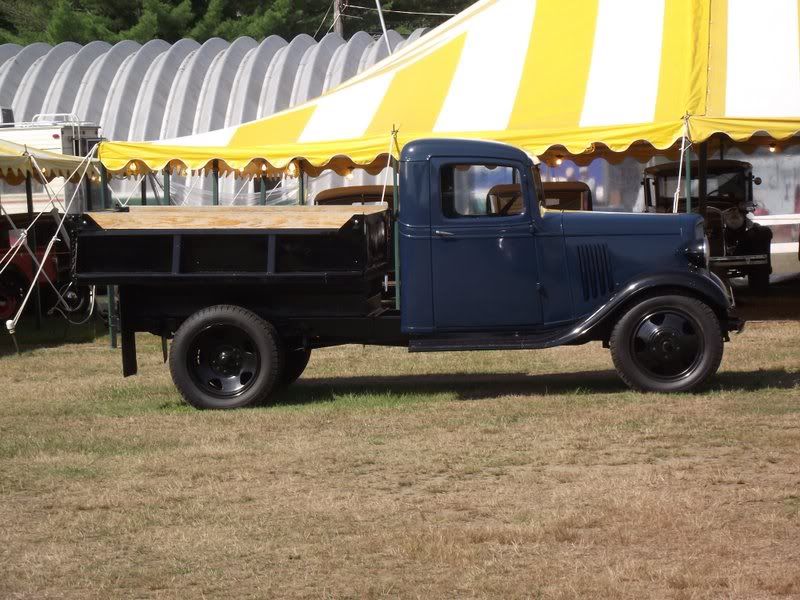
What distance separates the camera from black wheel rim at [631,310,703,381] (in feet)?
31.2

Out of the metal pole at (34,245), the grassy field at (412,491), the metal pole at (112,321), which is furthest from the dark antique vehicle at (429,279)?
the metal pole at (34,245)

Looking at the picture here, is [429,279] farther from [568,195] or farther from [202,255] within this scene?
[568,195]

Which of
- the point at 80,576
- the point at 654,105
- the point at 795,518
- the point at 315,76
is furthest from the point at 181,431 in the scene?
the point at 315,76

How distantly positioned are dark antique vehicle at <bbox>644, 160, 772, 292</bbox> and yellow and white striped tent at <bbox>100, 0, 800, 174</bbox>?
214 cm

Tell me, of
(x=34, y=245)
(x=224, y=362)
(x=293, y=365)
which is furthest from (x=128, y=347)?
(x=34, y=245)

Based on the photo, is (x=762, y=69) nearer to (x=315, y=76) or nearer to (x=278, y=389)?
(x=278, y=389)

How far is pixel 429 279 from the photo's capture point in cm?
957

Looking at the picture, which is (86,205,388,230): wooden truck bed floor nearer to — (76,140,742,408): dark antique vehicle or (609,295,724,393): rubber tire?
(76,140,742,408): dark antique vehicle

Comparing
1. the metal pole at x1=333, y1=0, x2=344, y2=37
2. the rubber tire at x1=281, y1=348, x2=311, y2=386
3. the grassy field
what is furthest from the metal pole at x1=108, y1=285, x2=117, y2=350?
the metal pole at x1=333, y1=0, x2=344, y2=37

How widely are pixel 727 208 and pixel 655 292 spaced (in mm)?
8929

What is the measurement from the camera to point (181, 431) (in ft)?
29.0

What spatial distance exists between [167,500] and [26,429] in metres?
2.85

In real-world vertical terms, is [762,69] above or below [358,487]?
above

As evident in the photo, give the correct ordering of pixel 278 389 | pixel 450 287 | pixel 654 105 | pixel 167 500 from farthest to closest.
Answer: pixel 654 105 < pixel 278 389 < pixel 450 287 < pixel 167 500
